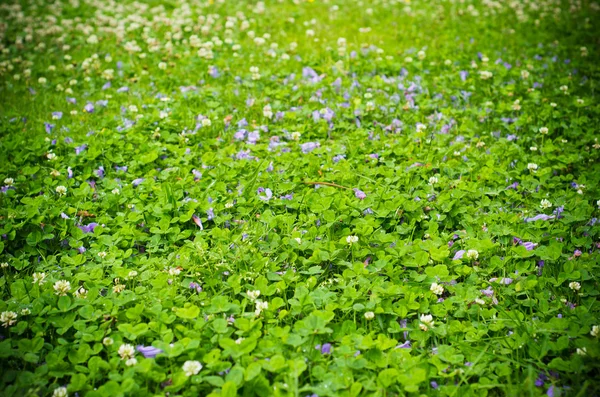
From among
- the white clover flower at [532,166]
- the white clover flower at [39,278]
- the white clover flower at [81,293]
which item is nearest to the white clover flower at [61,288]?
the white clover flower at [81,293]

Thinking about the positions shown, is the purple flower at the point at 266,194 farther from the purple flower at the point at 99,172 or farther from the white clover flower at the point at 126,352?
A: the white clover flower at the point at 126,352

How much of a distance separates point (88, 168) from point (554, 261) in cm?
329

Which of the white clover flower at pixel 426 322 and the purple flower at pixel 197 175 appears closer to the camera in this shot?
the white clover flower at pixel 426 322

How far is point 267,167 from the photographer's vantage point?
3.88m

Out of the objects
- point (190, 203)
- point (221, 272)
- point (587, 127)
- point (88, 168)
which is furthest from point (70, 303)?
point (587, 127)

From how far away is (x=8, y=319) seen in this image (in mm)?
2475

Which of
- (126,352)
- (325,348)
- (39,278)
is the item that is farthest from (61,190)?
(325,348)

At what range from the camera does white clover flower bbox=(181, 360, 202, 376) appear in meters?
2.20

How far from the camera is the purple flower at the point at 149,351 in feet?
7.61

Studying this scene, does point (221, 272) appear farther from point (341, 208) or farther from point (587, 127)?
point (587, 127)

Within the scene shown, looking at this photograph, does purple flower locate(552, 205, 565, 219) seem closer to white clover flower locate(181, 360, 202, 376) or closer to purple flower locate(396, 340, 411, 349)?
purple flower locate(396, 340, 411, 349)

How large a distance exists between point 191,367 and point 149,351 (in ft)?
0.82

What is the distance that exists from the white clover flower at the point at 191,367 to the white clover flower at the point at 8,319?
94cm

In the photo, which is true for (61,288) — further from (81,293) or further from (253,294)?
(253,294)
